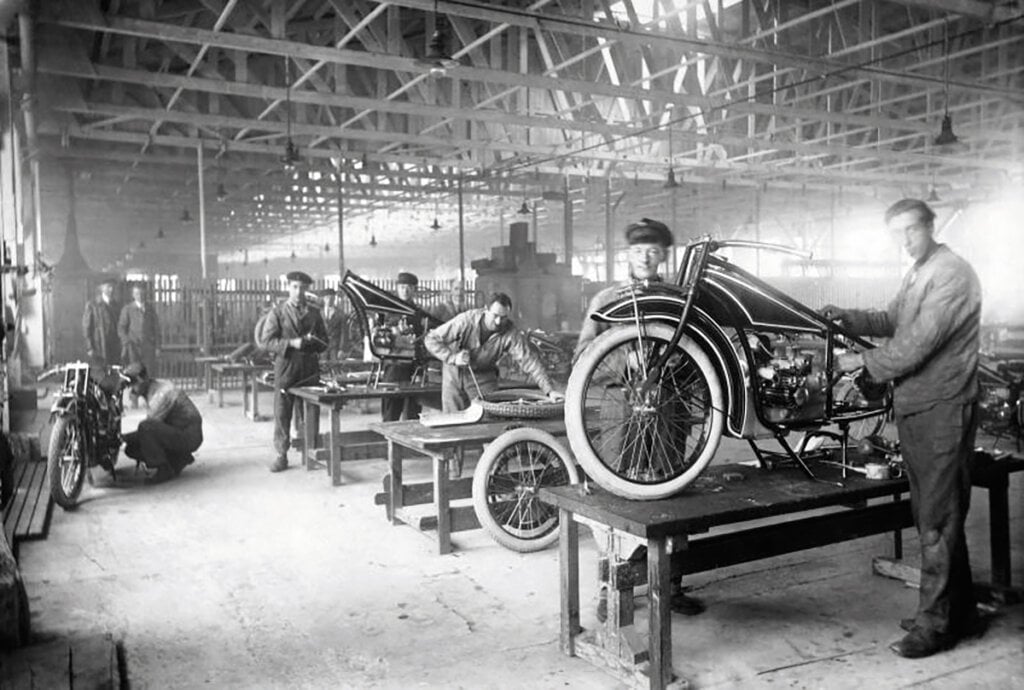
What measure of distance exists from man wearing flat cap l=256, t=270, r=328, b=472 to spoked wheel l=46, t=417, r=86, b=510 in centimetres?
172

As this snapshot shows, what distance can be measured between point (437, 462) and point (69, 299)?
13107 mm

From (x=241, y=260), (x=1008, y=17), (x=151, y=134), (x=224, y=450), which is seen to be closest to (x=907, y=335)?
(x=1008, y=17)

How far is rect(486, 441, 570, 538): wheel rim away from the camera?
5.12 metres

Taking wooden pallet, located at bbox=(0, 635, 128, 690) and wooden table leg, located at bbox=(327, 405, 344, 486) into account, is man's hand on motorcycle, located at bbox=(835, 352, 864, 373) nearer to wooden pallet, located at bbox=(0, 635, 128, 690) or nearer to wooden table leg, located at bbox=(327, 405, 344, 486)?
wooden pallet, located at bbox=(0, 635, 128, 690)

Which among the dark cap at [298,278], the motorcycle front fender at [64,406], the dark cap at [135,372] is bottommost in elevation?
the motorcycle front fender at [64,406]

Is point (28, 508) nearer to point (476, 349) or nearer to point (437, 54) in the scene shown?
point (476, 349)

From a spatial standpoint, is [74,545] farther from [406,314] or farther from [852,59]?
[852,59]

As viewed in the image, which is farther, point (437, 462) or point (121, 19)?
point (121, 19)

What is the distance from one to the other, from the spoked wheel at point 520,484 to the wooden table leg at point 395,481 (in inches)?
34.0

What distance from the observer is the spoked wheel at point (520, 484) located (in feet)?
16.5

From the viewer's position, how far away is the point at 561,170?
17.0 metres

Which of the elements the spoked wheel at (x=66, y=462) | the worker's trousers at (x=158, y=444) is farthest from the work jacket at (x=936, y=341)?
the worker's trousers at (x=158, y=444)

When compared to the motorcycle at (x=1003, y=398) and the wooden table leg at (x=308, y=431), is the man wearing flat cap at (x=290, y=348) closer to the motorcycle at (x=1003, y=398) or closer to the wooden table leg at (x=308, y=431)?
the wooden table leg at (x=308, y=431)

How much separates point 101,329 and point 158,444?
5.53 m
